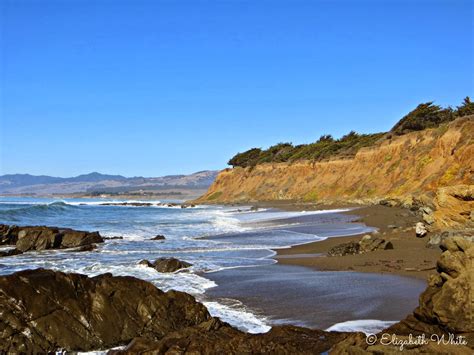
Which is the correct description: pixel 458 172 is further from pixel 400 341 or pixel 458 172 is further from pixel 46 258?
pixel 400 341

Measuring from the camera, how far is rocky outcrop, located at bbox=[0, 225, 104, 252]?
2005cm

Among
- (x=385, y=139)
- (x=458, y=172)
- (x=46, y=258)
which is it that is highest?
(x=385, y=139)

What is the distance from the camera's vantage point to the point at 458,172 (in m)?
29.3

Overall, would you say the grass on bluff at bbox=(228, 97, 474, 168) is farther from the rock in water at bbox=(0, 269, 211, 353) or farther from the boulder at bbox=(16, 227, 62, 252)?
the rock in water at bbox=(0, 269, 211, 353)

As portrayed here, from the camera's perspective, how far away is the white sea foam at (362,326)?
24.1 feet

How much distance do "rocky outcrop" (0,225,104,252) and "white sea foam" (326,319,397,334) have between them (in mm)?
14450

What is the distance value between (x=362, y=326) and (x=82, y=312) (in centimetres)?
446

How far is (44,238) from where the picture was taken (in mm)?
20391

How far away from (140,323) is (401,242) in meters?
11.0

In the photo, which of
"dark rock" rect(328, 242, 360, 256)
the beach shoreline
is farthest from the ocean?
"dark rock" rect(328, 242, 360, 256)

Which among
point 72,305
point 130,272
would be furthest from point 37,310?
point 130,272

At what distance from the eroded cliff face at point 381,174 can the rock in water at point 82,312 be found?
11619 mm

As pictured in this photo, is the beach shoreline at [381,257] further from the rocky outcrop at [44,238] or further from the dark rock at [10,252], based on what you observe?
the dark rock at [10,252]

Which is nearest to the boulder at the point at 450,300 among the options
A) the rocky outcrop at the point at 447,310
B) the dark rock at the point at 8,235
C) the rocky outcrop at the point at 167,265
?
the rocky outcrop at the point at 447,310
